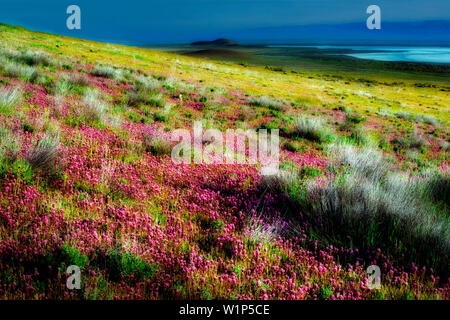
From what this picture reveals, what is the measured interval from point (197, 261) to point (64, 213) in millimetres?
1863

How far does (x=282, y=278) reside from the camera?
3240 mm

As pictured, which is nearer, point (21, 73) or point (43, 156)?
point (43, 156)

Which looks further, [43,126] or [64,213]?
[43,126]

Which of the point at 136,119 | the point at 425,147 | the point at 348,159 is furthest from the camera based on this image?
the point at 425,147

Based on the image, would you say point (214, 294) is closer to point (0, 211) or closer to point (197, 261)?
point (197, 261)

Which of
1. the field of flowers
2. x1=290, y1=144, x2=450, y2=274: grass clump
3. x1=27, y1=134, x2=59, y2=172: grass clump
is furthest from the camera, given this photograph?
x1=27, y1=134, x2=59, y2=172: grass clump

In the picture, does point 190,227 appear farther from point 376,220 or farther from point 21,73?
point 21,73

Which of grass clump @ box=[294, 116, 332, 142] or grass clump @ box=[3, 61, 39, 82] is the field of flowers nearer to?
grass clump @ box=[294, 116, 332, 142]

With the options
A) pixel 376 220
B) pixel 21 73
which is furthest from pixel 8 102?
pixel 376 220

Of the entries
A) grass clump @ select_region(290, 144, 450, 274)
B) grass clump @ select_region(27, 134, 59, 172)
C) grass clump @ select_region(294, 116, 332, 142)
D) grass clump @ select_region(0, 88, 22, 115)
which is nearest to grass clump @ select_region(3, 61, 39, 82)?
grass clump @ select_region(0, 88, 22, 115)

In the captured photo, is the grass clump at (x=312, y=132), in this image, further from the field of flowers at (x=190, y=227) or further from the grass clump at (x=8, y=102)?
the grass clump at (x=8, y=102)

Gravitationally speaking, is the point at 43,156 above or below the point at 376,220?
above
